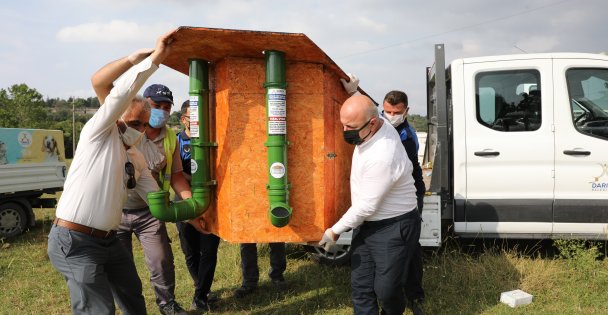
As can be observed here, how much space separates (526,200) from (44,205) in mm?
8351

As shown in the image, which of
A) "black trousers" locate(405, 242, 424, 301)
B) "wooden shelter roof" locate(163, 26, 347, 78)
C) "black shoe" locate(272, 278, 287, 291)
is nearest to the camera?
"wooden shelter roof" locate(163, 26, 347, 78)

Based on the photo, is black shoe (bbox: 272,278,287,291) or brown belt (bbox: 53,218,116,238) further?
black shoe (bbox: 272,278,287,291)

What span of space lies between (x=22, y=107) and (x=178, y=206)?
53.4 metres

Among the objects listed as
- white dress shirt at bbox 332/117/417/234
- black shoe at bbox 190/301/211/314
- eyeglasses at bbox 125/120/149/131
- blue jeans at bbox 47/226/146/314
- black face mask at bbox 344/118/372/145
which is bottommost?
black shoe at bbox 190/301/211/314

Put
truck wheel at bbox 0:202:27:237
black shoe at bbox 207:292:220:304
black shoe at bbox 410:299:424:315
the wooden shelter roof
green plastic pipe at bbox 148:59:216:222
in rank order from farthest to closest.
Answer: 1. truck wheel at bbox 0:202:27:237
2. black shoe at bbox 207:292:220:304
3. black shoe at bbox 410:299:424:315
4. green plastic pipe at bbox 148:59:216:222
5. the wooden shelter roof

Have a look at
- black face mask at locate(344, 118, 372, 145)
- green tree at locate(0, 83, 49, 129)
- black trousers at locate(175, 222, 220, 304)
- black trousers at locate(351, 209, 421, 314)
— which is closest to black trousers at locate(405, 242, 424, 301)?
black trousers at locate(351, 209, 421, 314)

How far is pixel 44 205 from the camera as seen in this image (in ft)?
28.7

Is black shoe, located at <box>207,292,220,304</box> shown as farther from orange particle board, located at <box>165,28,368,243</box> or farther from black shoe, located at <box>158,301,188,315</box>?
orange particle board, located at <box>165,28,368,243</box>

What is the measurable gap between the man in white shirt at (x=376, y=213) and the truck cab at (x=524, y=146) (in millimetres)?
1853

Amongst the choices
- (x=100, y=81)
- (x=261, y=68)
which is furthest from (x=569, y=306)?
(x=100, y=81)

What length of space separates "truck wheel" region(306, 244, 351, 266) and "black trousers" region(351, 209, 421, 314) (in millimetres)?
1846

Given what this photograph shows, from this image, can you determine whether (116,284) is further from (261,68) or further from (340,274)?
(340,274)

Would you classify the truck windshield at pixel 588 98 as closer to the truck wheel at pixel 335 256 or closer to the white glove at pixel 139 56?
the truck wheel at pixel 335 256

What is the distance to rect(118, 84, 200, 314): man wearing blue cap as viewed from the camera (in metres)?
3.52
